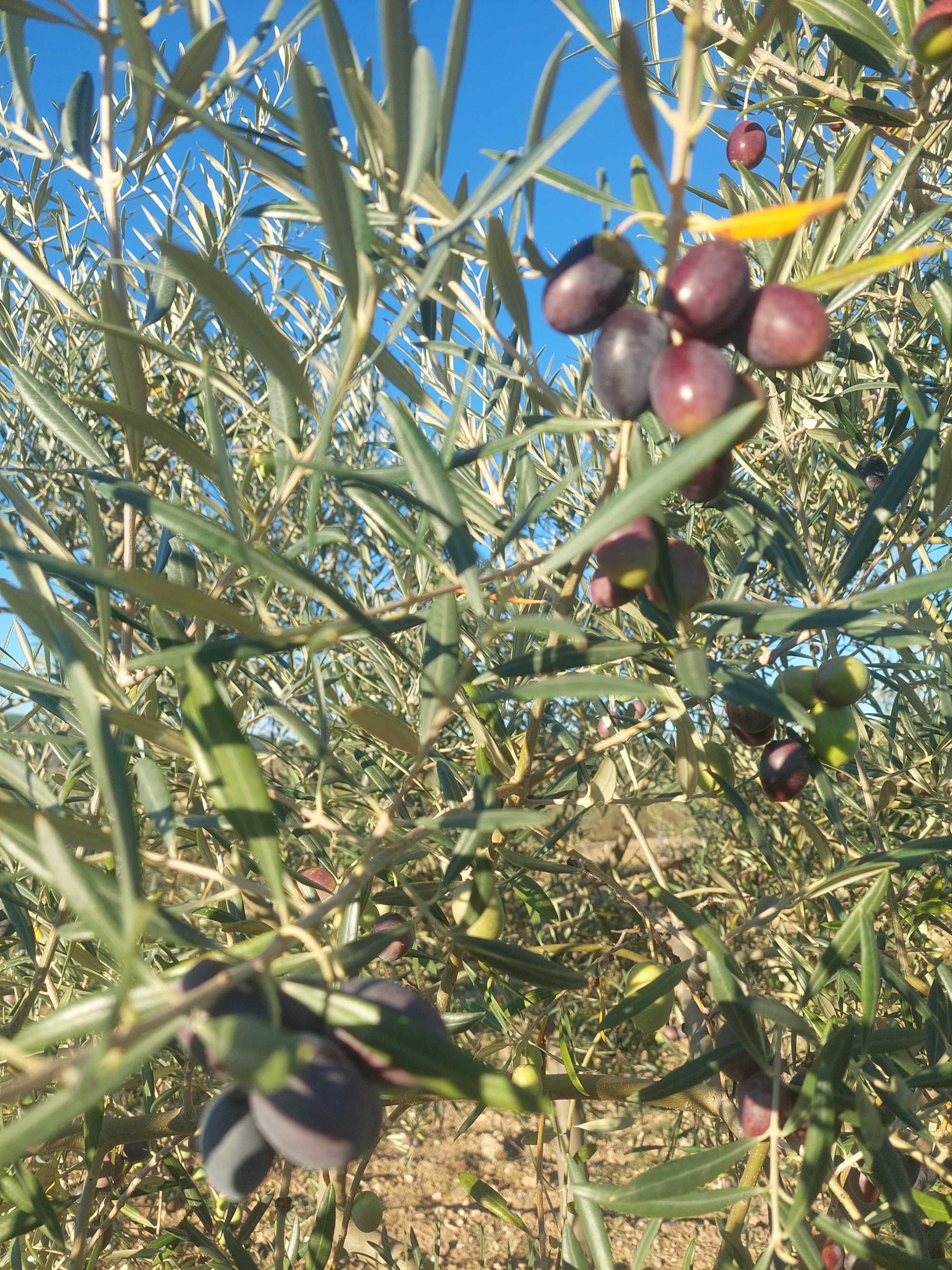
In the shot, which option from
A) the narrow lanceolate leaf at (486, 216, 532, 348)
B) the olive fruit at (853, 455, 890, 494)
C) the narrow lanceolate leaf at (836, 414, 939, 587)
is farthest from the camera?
the olive fruit at (853, 455, 890, 494)

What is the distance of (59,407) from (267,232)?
1817 millimetres

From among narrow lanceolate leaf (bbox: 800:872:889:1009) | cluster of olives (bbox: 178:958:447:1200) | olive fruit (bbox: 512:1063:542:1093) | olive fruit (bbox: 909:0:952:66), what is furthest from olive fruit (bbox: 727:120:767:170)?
cluster of olives (bbox: 178:958:447:1200)

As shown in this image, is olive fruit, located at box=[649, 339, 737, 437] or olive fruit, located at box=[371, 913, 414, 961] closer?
olive fruit, located at box=[649, 339, 737, 437]

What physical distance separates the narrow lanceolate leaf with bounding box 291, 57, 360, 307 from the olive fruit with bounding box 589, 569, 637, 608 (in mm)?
320

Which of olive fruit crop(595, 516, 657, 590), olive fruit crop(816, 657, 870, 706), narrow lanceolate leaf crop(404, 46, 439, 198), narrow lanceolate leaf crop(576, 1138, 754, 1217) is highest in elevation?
narrow lanceolate leaf crop(404, 46, 439, 198)

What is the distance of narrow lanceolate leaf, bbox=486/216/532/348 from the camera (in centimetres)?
71

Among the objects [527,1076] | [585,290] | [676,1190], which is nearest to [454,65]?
[585,290]

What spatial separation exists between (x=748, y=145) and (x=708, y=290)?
4.75 feet

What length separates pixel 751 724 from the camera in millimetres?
1068

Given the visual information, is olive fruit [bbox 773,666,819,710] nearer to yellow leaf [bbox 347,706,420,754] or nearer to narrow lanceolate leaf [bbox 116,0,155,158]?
yellow leaf [bbox 347,706,420,754]

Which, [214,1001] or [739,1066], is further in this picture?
[739,1066]

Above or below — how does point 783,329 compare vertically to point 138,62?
below

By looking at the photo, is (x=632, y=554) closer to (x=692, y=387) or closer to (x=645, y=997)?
(x=692, y=387)

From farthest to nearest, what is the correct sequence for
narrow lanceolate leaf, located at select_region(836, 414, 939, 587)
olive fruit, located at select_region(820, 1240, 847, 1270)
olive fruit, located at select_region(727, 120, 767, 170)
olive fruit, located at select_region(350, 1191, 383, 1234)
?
1. olive fruit, located at select_region(727, 120, 767, 170)
2. olive fruit, located at select_region(350, 1191, 383, 1234)
3. olive fruit, located at select_region(820, 1240, 847, 1270)
4. narrow lanceolate leaf, located at select_region(836, 414, 939, 587)
